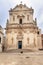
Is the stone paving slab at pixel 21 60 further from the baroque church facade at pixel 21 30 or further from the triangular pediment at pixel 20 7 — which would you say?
the triangular pediment at pixel 20 7

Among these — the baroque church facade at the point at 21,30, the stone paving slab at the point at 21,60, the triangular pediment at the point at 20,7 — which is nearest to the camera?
the stone paving slab at the point at 21,60

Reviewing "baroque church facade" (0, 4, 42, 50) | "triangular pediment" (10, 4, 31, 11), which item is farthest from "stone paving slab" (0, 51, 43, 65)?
"triangular pediment" (10, 4, 31, 11)

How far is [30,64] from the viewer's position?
71.0 ft

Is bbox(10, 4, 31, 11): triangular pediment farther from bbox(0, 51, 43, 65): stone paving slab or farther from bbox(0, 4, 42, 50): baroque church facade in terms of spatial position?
bbox(0, 51, 43, 65): stone paving slab

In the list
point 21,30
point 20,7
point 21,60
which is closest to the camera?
point 21,60

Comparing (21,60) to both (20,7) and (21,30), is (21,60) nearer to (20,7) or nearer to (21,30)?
(21,30)

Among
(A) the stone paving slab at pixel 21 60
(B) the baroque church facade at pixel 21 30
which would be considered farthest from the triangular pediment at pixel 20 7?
(A) the stone paving slab at pixel 21 60

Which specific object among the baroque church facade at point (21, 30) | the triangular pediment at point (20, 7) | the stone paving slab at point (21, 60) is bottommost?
the stone paving slab at point (21, 60)

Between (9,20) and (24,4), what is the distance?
4.87 m

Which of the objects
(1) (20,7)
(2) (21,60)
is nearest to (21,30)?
(1) (20,7)

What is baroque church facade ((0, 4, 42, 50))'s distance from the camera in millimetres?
43500

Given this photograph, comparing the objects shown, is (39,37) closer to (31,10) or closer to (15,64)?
(31,10)

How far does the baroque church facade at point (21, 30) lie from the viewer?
4350 centimetres

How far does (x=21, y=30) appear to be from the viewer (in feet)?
145
